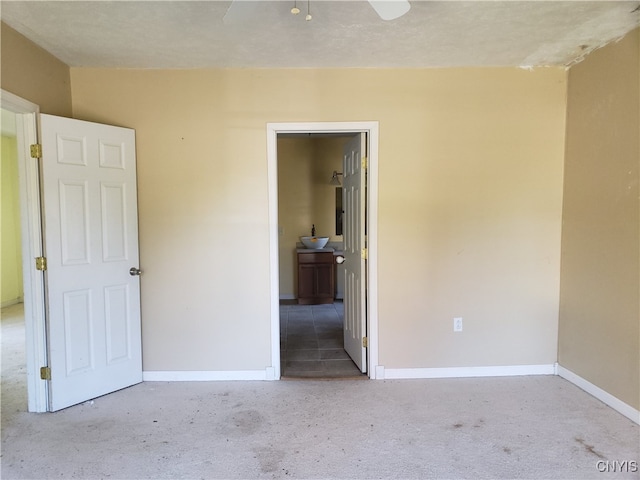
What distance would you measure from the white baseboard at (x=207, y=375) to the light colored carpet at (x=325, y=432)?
0.06 m

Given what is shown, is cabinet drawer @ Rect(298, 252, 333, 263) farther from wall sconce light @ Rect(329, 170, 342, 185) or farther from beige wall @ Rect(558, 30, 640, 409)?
beige wall @ Rect(558, 30, 640, 409)

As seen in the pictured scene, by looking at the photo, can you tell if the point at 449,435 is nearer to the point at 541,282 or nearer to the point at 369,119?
the point at 541,282

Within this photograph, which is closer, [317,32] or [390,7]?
[390,7]

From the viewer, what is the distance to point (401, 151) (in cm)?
270

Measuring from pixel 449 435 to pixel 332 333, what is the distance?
199 centimetres

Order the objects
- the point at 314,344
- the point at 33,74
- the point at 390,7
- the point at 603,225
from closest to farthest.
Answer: the point at 390,7 → the point at 33,74 → the point at 603,225 → the point at 314,344

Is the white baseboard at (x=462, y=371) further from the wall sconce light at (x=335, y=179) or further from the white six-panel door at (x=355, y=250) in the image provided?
the wall sconce light at (x=335, y=179)

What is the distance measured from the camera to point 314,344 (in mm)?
3611

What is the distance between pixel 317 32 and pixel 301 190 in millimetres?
3641

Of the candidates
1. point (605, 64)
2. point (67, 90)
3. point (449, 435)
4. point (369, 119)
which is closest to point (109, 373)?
point (67, 90)

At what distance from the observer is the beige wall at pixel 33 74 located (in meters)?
2.03

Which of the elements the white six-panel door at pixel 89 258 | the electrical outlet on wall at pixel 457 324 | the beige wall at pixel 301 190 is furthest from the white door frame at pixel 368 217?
the beige wall at pixel 301 190

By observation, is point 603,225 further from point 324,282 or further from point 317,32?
point 324,282

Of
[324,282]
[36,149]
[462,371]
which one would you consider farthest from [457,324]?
[36,149]
